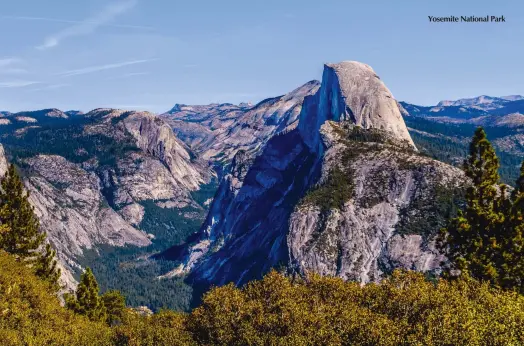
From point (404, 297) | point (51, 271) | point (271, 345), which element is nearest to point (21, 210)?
point (51, 271)

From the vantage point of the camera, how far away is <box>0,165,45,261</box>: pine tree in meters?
93.1

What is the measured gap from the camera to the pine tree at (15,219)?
93125mm

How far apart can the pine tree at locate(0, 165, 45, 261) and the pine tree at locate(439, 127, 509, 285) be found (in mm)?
73351

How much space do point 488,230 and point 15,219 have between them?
80057mm

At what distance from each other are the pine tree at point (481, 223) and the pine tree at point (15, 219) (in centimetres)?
7335

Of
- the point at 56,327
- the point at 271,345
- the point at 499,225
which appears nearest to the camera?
the point at 271,345

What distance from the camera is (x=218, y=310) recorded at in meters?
53.5

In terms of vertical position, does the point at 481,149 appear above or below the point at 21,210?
above

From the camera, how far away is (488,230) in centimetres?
6656

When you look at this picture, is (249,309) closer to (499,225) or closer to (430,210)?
(499,225)

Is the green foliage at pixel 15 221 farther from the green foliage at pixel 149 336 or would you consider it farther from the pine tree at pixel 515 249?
the pine tree at pixel 515 249

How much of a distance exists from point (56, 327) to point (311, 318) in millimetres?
31608

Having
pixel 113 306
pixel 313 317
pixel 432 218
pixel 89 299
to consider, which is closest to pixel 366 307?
pixel 313 317

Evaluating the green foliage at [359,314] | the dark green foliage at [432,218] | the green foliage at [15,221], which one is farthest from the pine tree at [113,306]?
the dark green foliage at [432,218]
